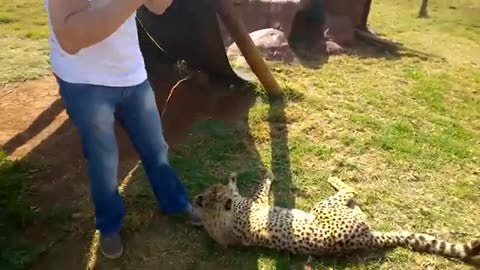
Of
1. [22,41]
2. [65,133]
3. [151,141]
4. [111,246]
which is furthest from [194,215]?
[22,41]

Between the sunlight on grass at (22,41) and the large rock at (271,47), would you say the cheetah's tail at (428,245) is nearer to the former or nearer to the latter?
the large rock at (271,47)

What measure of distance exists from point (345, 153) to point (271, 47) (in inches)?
79.9

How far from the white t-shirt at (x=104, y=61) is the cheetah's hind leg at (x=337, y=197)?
1437 millimetres

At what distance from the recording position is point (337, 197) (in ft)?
11.4

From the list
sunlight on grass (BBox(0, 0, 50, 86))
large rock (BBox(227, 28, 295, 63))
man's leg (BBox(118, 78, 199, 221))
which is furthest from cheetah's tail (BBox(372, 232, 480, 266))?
sunlight on grass (BBox(0, 0, 50, 86))

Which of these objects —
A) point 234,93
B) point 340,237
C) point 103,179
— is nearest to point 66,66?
point 103,179

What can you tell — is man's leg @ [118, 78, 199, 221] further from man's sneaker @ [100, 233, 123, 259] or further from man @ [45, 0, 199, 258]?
man's sneaker @ [100, 233, 123, 259]

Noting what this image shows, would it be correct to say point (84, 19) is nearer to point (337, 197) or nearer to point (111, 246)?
point (111, 246)

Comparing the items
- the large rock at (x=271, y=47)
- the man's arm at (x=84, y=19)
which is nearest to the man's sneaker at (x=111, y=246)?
the man's arm at (x=84, y=19)

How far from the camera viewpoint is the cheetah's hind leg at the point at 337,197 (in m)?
3.37

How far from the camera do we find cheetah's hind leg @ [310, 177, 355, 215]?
11.1 feet

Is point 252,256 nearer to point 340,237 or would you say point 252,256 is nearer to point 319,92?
point 340,237

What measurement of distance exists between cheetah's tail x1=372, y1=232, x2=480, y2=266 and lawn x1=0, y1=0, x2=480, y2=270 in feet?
0.17

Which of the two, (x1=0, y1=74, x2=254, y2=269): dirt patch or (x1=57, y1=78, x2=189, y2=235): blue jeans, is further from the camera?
(x1=0, y1=74, x2=254, y2=269): dirt patch
